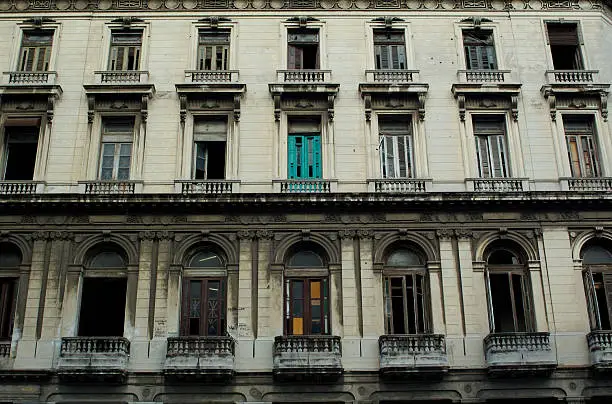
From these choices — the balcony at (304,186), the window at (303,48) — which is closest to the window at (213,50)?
the window at (303,48)

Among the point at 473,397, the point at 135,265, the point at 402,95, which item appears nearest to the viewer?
the point at 473,397

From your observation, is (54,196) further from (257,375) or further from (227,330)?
(257,375)

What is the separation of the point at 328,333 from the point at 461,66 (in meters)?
11.4

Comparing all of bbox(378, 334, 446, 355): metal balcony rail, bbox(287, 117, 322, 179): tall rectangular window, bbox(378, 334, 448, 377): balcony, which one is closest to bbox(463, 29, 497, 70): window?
bbox(287, 117, 322, 179): tall rectangular window

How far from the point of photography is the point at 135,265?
80.2 feet

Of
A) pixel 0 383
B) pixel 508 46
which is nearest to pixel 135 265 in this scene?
pixel 0 383

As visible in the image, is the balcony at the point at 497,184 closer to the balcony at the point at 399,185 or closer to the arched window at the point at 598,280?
the balcony at the point at 399,185

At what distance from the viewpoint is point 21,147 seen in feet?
87.2

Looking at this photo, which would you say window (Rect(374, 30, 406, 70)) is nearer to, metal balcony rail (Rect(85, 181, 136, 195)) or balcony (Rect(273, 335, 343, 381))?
metal balcony rail (Rect(85, 181, 136, 195))

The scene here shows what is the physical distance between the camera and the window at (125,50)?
27.6 meters

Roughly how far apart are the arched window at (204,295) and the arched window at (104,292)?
219 centimetres

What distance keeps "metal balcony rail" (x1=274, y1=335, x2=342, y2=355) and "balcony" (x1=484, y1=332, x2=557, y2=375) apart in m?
4.86

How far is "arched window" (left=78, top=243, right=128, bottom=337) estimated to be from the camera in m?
24.2

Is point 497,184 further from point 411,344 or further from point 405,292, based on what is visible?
point 411,344
